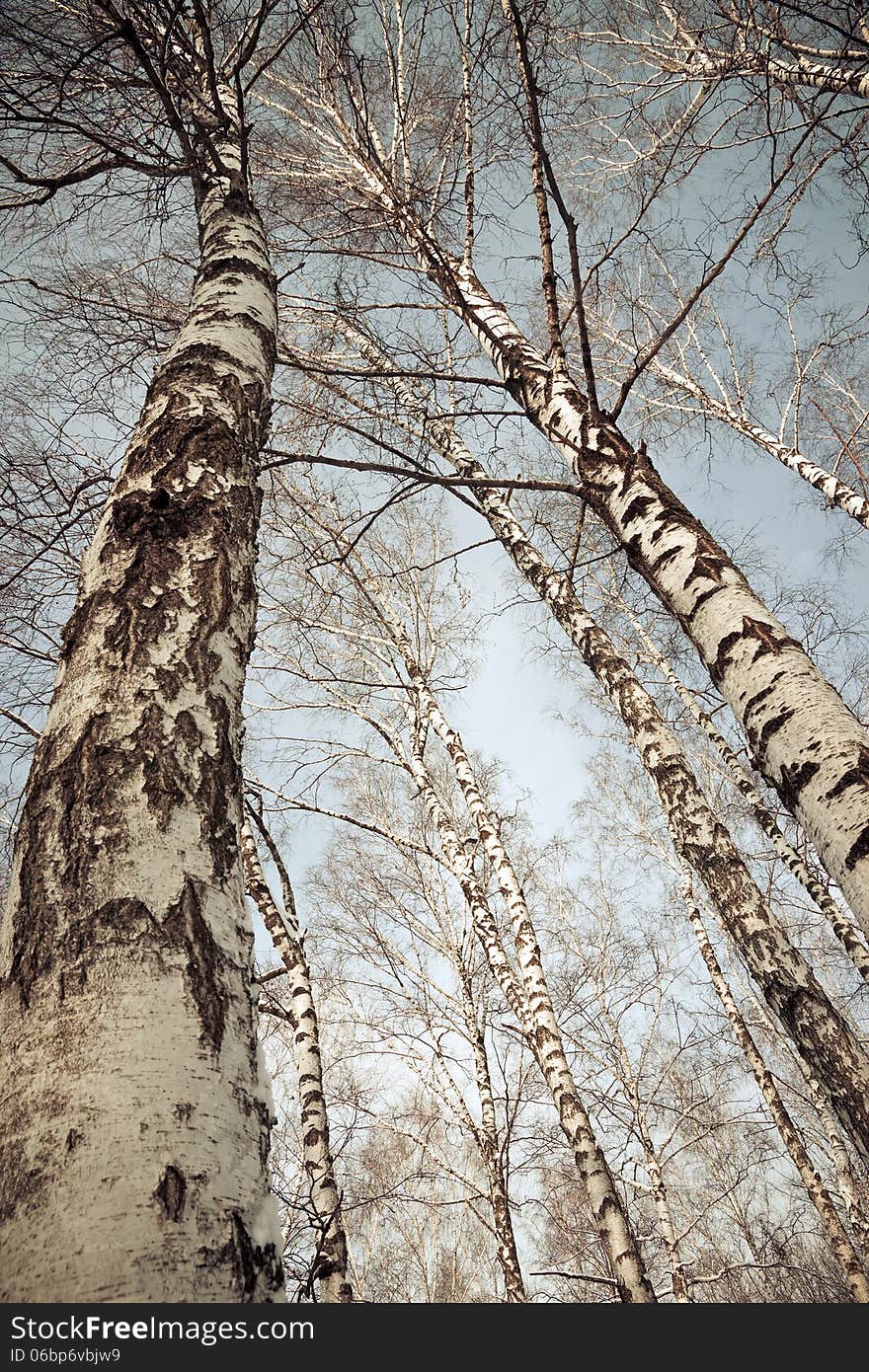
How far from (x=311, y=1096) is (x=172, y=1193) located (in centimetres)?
345

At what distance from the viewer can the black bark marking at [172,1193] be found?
2.06 ft

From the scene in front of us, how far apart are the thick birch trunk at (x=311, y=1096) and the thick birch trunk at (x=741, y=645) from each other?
7.01 feet

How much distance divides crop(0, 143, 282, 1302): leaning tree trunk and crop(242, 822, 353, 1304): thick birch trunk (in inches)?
78.9

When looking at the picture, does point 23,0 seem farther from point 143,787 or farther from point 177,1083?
point 177,1083

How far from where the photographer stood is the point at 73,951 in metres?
0.79

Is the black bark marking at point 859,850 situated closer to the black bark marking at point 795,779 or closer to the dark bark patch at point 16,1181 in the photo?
the black bark marking at point 795,779

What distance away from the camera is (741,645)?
1639mm


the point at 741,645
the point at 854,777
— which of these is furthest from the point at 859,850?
the point at 741,645

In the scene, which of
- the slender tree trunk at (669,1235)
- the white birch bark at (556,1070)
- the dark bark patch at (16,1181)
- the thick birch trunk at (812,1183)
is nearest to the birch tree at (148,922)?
the dark bark patch at (16,1181)

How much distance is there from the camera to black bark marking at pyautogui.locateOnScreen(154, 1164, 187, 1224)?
2.06ft

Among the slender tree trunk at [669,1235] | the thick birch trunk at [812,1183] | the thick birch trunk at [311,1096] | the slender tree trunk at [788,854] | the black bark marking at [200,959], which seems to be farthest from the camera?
the slender tree trunk at [669,1235]

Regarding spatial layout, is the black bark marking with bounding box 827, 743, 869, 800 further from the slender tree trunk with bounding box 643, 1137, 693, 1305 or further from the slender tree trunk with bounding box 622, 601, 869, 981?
the slender tree trunk with bounding box 643, 1137, 693, 1305
